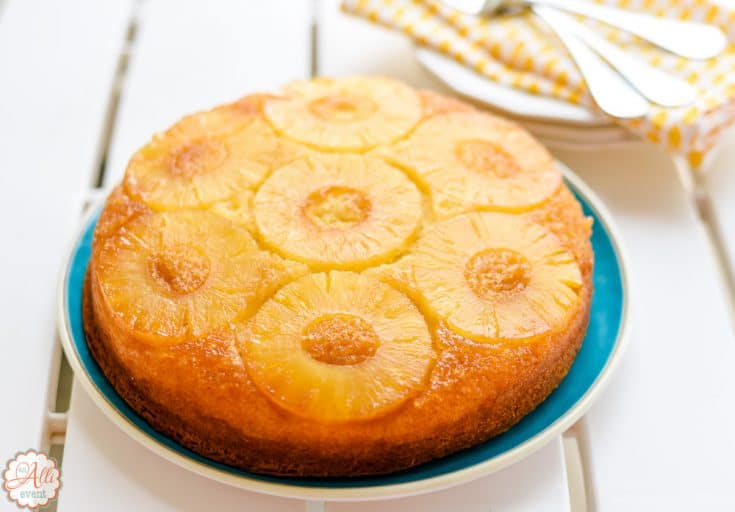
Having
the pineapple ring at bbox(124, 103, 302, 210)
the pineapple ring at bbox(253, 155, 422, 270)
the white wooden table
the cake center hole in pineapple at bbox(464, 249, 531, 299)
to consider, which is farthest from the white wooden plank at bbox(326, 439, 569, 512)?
the pineapple ring at bbox(124, 103, 302, 210)

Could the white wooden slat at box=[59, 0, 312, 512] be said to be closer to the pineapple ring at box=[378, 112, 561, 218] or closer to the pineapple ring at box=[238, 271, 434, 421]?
the pineapple ring at box=[238, 271, 434, 421]

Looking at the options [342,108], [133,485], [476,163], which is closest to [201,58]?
[342,108]

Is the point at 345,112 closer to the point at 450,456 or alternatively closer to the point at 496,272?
the point at 496,272

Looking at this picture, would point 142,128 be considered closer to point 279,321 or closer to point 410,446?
point 279,321

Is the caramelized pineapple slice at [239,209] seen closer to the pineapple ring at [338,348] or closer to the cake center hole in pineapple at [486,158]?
the pineapple ring at [338,348]

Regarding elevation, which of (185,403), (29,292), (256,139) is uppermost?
(256,139)

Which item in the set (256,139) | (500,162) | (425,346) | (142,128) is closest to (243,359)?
(425,346)

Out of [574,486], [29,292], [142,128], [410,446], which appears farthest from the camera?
[142,128]
